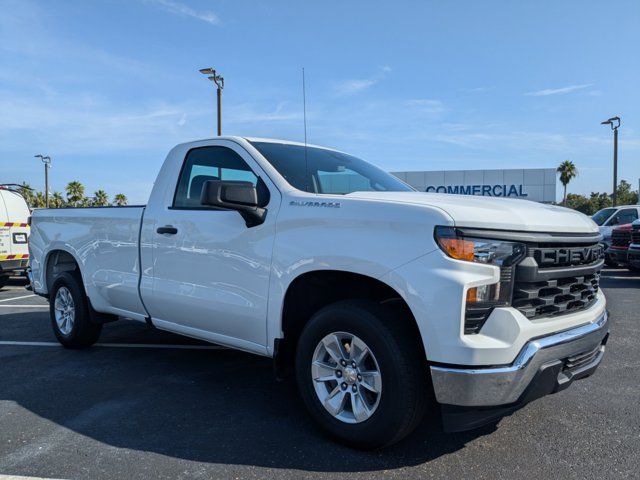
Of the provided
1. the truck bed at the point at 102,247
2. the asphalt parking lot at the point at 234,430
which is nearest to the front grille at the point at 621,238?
the asphalt parking lot at the point at 234,430

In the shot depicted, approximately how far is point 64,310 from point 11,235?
5.88m

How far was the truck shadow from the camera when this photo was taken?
10.6ft

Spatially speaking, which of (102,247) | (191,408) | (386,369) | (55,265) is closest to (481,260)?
(386,369)

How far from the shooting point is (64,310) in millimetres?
5906

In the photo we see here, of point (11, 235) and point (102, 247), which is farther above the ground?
point (102, 247)

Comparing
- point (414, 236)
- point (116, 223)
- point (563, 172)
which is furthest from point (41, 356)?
point (563, 172)

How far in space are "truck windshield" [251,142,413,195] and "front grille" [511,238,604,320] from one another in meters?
1.52

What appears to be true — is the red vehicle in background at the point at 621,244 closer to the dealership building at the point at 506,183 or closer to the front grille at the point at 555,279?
the front grille at the point at 555,279

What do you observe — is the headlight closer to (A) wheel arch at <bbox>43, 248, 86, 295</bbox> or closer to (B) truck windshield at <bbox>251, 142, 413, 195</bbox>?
(B) truck windshield at <bbox>251, 142, 413, 195</bbox>

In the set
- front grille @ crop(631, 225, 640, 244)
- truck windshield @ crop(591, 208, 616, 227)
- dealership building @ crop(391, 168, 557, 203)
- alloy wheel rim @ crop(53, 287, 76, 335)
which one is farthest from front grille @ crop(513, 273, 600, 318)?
dealership building @ crop(391, 168, 557, 203)

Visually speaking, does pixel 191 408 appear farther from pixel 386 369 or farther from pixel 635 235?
pixel 635 235

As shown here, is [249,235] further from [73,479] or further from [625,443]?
[625,443]

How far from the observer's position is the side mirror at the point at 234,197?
135 inches

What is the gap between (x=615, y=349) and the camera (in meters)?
5.69
